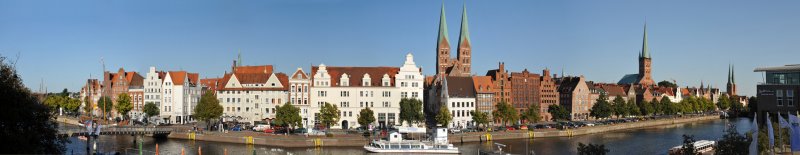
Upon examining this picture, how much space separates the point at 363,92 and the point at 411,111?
25.1 feet

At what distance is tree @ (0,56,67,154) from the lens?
32500 millimetres

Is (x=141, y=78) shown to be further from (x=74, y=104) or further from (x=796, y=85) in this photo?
(x=796, y=85)

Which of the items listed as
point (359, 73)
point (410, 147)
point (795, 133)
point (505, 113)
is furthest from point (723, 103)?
point (795, 133)

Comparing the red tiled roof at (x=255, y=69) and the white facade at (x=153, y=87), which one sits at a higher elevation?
the red tiled roof at (x=255, y=69)

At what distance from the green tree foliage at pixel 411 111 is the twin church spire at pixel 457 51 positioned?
68.3m

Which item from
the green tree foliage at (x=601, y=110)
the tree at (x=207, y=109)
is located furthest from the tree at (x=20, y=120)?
the green tree foliage at (x=601, y=110)

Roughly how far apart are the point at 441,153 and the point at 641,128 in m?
58.7

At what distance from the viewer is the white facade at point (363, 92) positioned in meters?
98.6

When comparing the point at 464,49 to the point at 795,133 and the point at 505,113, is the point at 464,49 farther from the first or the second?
the point at 795,133

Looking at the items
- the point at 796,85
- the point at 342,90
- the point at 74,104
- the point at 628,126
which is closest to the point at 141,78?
the point at 74,104

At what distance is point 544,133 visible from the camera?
90.4 metres

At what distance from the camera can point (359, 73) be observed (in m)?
101

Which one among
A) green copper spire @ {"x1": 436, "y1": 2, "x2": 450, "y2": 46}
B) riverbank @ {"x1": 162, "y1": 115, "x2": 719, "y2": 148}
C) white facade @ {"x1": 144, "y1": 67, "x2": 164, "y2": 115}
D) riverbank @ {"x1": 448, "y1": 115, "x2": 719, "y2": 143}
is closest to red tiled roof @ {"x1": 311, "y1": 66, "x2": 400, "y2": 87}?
riverbank @ {"x1": 162, "y1": 115, "x2": 719, "y2": 148}

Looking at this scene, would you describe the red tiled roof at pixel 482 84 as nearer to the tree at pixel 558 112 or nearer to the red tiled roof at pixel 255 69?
the tree at pixel 558 112
